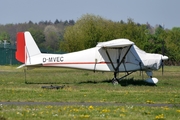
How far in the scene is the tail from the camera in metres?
30.0

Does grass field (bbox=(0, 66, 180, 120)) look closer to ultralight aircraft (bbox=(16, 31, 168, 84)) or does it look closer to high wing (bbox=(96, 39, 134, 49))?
ultralight aircraft (bbox=(16, 31, 168, 84))

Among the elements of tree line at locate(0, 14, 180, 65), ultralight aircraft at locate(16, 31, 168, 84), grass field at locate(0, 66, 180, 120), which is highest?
tree line at locate(0, 14, 180, 65)

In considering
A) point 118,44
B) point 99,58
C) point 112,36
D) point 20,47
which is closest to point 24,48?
point 20,47

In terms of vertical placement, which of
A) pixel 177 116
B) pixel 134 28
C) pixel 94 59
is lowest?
pixel 177 116

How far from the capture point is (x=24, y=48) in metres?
30.2

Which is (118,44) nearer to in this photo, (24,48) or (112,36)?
(24,48)

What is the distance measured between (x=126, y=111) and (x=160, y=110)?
1356mm

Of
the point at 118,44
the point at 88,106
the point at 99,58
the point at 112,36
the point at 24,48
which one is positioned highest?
the point at 112,36

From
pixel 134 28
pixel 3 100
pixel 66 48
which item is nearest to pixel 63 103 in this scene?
pixel 3 100

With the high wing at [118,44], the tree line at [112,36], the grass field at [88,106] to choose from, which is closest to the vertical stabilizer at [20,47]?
the grass field at [88,106]

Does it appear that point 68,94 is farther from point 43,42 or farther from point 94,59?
point 43,42

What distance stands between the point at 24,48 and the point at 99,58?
15.8ft

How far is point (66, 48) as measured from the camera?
273 ft

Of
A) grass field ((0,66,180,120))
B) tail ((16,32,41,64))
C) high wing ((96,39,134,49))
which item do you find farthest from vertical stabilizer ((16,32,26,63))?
high wing ((96,39,134,49))
